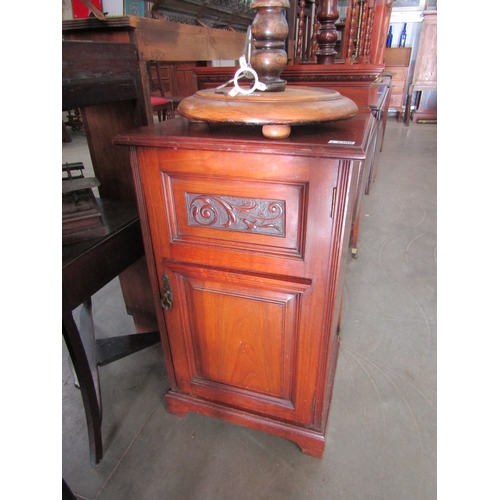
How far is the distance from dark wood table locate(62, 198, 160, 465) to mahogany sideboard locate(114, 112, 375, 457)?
0.55 feet

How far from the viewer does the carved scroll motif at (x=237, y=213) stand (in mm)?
796

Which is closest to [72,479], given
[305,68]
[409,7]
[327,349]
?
[327,349]

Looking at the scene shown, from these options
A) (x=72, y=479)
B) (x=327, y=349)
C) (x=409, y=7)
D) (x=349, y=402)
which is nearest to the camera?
(x=327, y=349)

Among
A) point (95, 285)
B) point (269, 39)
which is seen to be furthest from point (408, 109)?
point (95, 285)

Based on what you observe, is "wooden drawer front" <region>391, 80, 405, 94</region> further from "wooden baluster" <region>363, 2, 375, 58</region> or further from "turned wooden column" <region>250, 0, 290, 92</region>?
"turned wooden column" <region>250, 0, 290, 92</region>

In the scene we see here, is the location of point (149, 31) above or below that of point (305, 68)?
above

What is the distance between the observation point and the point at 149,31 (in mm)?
1168

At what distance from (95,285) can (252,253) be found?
491 millimetres

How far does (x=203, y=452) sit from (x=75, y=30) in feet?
4.80

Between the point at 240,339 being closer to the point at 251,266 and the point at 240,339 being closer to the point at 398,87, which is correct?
the point at 251,266

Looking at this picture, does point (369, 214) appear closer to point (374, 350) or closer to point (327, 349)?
point (374, 350)

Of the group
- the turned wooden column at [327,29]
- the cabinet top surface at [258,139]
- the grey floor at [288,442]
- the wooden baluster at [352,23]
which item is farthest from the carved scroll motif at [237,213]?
the wooden baluster at [352,23]

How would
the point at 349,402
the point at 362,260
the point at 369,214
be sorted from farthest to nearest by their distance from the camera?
the point at 369,214, the point at 362,260, the point at 349,402

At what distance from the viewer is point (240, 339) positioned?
41.1 inches
